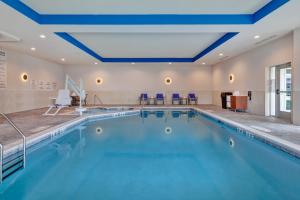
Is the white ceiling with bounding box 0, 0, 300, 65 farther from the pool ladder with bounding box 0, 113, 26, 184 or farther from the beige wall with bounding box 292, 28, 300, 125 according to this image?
the pool ladder with bounding box 0, 113, 26, 184

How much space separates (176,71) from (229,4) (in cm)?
928

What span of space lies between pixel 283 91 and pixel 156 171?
596 cm

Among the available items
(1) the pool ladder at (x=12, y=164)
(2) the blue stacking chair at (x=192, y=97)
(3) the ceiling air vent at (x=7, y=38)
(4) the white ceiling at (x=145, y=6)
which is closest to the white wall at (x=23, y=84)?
(3) the ceiling air vent at (x=7, y=38)

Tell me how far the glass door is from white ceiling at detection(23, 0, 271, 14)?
9.87ft

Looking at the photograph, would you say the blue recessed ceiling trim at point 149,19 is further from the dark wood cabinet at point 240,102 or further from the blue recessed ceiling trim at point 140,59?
the dark wood cabinet at point 240,102

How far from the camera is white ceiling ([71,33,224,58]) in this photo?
7285mm

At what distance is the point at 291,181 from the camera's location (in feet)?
9.25

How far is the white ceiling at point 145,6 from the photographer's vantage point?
179 inches

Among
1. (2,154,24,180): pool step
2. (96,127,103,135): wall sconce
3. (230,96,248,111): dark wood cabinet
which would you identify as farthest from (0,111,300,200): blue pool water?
(230,96,248,111): dark wood cabinet

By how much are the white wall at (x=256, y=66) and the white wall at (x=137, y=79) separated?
232 centimetres

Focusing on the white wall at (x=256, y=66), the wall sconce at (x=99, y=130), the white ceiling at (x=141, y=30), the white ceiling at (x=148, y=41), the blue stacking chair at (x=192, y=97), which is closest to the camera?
the white ceiling at (x=141, y=30)

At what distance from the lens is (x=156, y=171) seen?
3.11 m

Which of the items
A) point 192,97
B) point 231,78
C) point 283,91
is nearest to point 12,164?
point 283,91

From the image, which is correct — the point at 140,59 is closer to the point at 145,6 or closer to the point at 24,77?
the point at 24,77
